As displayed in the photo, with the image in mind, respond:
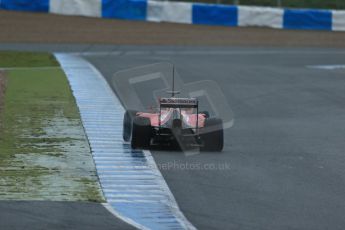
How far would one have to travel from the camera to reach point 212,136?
453 inches

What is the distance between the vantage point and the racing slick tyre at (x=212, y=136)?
11.5 meters

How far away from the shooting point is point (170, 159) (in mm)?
10977

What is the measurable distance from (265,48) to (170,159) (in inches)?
818

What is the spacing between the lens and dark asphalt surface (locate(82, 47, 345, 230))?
840 cm

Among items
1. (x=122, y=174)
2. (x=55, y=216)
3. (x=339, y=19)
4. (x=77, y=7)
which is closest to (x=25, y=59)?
(x=77, y=7)

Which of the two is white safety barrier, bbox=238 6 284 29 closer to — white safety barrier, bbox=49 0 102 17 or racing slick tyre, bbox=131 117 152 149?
white safety barrier, bbox=49 0 102 17

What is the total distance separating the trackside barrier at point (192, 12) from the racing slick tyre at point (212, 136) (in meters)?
21.1

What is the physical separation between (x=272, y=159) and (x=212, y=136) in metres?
0.84

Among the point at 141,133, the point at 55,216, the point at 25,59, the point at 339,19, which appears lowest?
the point at 25,59

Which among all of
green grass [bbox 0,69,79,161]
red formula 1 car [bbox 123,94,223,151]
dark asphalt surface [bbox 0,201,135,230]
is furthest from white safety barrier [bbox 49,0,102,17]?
dark asphalt surface [bbox 0,201,135,230]

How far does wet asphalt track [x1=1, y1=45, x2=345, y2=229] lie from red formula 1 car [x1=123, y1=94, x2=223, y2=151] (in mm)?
193

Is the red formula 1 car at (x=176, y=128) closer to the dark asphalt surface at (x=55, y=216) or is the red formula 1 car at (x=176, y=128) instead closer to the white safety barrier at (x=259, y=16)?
the dark asphalt surface at (x=55, y=216)

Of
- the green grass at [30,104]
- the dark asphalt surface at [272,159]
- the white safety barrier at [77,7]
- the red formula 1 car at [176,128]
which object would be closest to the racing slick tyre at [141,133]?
the red formula 1 car at [176,128]

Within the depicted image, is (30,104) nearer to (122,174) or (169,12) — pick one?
(122,174)
